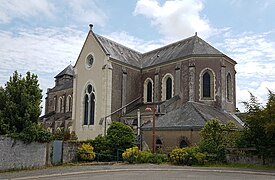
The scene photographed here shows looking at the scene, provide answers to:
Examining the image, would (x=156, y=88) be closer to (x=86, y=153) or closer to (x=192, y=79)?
(x=192, y=79)

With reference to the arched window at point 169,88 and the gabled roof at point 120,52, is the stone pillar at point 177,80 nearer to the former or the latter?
the arched window at point 169,88

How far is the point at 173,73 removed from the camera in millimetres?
36500

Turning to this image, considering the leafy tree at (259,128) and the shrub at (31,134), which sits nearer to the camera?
the shrub at (31,134)

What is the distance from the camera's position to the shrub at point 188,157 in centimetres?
1964

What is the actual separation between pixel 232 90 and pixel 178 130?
1391 cm

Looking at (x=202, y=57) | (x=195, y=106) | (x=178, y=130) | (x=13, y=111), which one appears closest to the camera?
(x=13, y=111)

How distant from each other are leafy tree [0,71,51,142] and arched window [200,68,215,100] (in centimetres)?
2082

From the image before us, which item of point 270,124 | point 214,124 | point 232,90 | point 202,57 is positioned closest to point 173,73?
point 202,57

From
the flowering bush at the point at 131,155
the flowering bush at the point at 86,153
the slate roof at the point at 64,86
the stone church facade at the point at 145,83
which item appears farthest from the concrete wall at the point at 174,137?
the slate roof at the point at 64,86

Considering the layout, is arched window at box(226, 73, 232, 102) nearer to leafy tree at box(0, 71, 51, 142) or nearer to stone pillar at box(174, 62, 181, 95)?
stone pillar at box(174, 62, 181, 95)

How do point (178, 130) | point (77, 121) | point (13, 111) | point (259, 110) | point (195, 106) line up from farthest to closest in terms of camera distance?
point (77, 121) → point (195, 106) → point (178, 130) → point (259, 110) → point (13, 111)

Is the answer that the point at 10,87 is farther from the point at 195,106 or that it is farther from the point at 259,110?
the point at 195,106

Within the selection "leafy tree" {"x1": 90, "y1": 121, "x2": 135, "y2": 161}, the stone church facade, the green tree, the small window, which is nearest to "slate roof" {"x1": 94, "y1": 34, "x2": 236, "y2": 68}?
the stone church facade

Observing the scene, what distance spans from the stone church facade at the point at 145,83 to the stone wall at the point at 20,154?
12.3 metres
